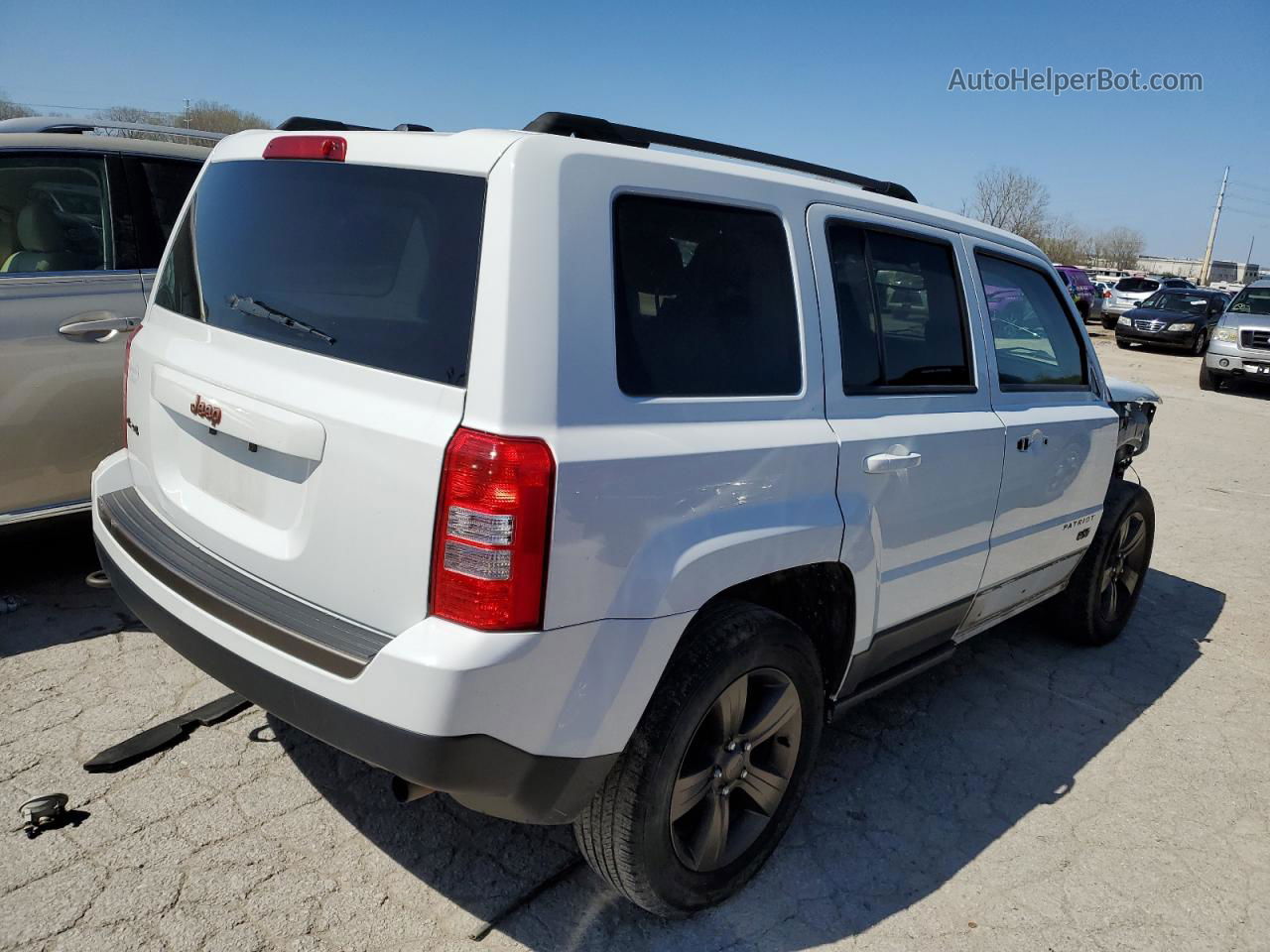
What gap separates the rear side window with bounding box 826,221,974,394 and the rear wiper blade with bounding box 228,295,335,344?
1.41 meters

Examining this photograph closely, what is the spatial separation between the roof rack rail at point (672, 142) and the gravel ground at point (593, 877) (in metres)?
1.98

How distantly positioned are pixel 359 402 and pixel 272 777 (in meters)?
1.49

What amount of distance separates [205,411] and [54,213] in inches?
92.8

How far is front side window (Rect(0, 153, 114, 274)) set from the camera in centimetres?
379

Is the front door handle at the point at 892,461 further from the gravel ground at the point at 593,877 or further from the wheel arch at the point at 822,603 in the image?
the gravel ground at the point at 593,877

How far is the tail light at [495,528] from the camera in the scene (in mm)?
1791

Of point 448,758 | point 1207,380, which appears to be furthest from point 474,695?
point 1207,380

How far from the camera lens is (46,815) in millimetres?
2521

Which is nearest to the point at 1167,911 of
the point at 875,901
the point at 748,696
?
the point at 875,901

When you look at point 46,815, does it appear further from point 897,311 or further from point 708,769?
point 897,311

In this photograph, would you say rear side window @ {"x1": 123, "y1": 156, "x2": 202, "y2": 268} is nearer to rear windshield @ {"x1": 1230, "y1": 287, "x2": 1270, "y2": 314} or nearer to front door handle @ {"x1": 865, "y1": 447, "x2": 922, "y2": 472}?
front door handle @ {"x1": 865, "y1": 447, "x2": 922, "y2": 472}

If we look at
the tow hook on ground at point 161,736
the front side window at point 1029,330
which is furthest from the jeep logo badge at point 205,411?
the front side window at point 1029,330

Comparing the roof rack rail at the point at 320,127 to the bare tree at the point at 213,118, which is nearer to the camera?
the roof rack rail at the point at 320,127

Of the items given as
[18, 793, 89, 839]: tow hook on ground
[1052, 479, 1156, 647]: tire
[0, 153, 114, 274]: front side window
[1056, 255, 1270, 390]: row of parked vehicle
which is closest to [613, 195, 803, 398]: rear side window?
[18, 793, 89, 839]: tow hook on ground
